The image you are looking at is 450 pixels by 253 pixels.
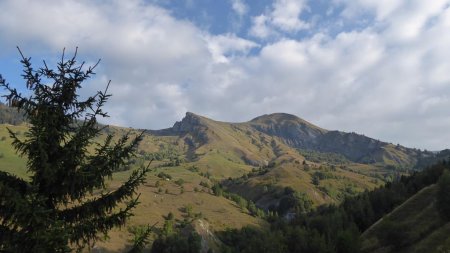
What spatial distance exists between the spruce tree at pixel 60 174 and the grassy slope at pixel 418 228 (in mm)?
87172

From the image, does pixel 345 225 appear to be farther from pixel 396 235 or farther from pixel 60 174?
pixel 60 174

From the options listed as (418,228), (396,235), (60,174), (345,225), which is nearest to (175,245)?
(345,225)

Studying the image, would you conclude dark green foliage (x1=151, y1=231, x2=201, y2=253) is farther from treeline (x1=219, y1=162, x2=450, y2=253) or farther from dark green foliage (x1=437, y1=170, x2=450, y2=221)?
dark green foliage (x1=437, y1=170, x2=450, y2=221)

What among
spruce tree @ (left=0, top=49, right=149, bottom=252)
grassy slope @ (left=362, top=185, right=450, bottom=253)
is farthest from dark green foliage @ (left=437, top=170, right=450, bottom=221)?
spruce tree @ (left=0, top=49, right=149, bottom=252)

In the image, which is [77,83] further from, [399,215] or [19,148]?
[399,215]

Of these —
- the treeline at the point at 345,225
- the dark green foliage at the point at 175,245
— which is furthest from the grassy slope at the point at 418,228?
the dark green foliage at the point at 175,245

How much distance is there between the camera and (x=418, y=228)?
11250cm

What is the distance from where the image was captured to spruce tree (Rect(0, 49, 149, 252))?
14.4 meters

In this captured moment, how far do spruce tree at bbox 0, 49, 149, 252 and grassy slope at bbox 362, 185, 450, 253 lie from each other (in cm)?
8717

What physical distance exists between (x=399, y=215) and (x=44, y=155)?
12821 centimetres

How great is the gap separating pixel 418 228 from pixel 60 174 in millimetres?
115875

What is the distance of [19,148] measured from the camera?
1600 centimetres

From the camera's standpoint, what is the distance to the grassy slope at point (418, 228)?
9812 cm

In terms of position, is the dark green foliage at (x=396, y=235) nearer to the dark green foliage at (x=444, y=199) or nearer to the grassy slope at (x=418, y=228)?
the grassy slope at (x=418, y=228)
